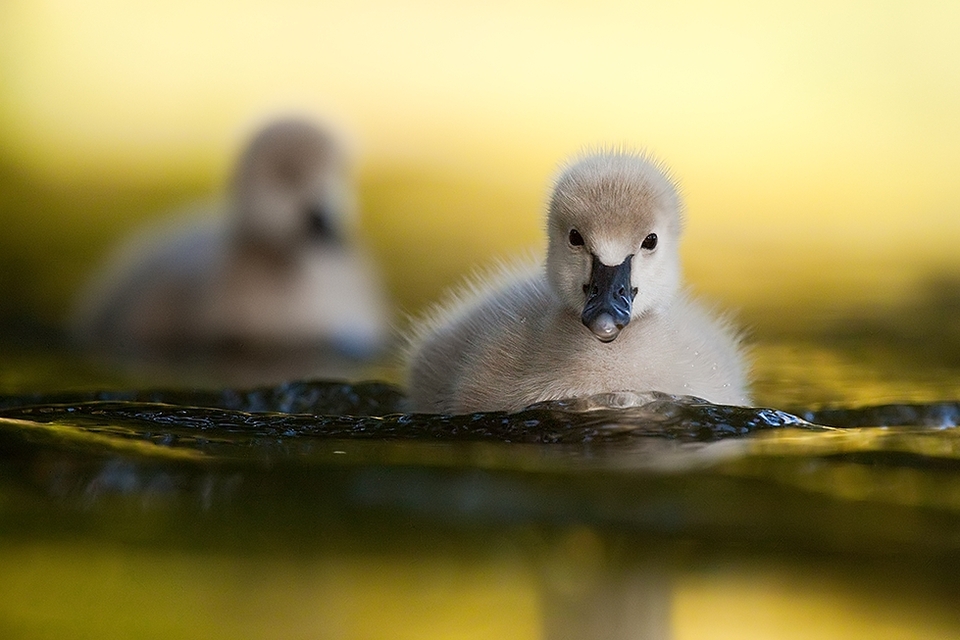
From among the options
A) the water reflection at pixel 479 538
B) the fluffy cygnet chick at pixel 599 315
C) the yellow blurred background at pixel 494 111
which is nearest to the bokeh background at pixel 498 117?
the yellow blurred background at pixel 494 111

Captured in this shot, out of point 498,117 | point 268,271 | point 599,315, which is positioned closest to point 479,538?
point 599,315

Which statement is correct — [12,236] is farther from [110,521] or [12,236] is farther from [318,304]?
[110,521]

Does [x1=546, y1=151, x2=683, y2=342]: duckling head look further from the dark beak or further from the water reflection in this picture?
the water reflection

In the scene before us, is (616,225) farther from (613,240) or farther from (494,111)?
(494,111)

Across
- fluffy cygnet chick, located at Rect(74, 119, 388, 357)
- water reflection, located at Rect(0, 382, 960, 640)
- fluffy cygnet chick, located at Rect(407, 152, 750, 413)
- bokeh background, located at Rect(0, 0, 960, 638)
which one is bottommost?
water reflection, located at Rect(0, 382, 960, 640)

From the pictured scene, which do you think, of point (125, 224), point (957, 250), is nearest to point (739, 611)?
point (957, 250)

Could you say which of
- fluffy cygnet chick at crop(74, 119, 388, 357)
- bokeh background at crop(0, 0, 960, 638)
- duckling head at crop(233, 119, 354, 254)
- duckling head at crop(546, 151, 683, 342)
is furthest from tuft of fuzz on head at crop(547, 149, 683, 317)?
bokeh background at crop(0, 0, 960, 638)
